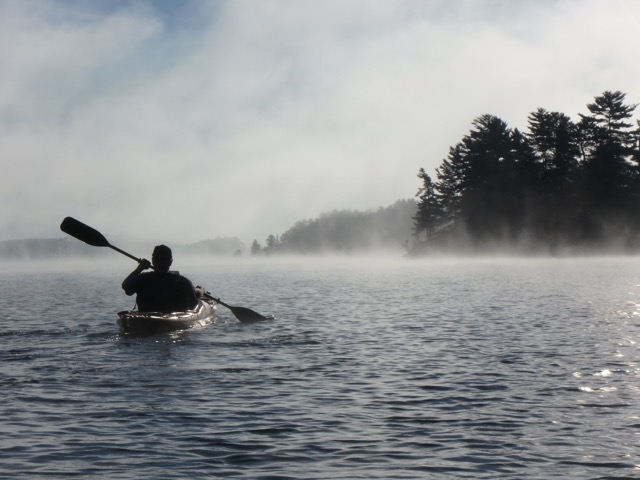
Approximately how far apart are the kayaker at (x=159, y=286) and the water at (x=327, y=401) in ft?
4.01

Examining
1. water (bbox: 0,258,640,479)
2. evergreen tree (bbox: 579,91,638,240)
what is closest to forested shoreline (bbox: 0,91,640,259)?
evergreen tree (bbox: 579,91,638,240)

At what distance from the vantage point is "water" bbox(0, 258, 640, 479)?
9.92 metres

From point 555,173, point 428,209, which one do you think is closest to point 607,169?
point 555,173

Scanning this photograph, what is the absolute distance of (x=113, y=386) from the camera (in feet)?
49.6

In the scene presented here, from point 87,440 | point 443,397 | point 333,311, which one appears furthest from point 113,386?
point 333,311

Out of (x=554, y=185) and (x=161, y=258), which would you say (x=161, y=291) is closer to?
(x=161, y=258)

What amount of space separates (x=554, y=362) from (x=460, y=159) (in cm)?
10019

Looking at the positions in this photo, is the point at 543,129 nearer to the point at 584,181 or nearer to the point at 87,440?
the point at 584,181

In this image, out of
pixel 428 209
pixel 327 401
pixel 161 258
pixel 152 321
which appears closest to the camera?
pixel 327 401

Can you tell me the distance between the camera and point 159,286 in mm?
24297

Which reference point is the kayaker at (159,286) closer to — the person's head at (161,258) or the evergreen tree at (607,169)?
the person's head at (161,258)

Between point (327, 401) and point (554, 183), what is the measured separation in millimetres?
90936

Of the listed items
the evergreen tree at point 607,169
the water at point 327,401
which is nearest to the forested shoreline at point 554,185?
the evergreen tree at point 607,169

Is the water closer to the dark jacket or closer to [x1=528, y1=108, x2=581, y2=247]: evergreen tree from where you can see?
the dark jacket
